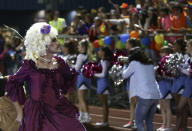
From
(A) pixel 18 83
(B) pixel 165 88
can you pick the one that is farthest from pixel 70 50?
(A) pixel 18 83

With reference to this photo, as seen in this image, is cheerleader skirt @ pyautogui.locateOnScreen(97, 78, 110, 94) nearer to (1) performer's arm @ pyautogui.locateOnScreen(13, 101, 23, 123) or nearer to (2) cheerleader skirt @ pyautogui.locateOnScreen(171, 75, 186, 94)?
(2) cheerleader skirt @ pyautogui.locateOnScreen(171, 75, 186, 94)

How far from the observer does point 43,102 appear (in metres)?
5.43

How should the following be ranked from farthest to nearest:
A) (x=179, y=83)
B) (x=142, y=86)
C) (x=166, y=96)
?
(x=166, y=96) → (x=179, y=83) → (x=142, y=86)

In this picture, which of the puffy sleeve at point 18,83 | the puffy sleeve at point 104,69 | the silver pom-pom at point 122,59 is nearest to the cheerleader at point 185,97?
the silver pom-pom at point 122,59

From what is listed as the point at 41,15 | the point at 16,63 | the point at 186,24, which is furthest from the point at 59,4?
the point at 186,24

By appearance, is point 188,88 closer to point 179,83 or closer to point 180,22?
point 179,83

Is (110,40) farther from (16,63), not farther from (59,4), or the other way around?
(59,4)

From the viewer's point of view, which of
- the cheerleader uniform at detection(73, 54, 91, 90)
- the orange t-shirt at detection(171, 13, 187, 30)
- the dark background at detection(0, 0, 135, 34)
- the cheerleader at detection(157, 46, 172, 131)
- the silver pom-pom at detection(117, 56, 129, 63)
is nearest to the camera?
the silver pom-pom at detection(117, 56, 129, 63)

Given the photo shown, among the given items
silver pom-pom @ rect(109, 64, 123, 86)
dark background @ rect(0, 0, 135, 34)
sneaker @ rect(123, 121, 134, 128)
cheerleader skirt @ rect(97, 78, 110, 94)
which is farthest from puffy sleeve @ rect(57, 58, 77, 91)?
dark background @ rect(0, 0, 135, 34)

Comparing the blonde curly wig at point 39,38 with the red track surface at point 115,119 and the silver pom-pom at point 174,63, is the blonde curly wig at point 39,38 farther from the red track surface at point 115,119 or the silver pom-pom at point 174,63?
the red track surface at point 115,119

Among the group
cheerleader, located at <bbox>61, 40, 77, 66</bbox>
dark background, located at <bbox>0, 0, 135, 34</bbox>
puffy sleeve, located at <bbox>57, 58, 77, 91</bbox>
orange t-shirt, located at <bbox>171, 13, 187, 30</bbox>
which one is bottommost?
puffy sleeve, located at <bbox>57, 58, 77, 91</bbox>

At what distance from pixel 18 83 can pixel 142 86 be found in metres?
2.65

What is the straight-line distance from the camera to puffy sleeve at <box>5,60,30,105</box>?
17.7 feet

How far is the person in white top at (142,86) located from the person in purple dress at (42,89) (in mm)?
2250
